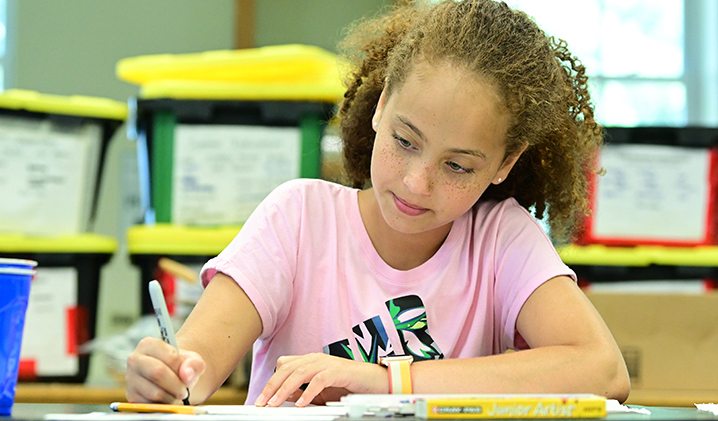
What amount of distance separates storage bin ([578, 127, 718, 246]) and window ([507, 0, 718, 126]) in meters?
1.13

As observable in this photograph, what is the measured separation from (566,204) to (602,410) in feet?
1.85

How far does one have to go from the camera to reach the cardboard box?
1.64 m

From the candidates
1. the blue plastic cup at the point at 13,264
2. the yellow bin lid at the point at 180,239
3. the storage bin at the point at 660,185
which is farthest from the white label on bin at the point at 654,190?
the blue plastic cup at the point at 13,264

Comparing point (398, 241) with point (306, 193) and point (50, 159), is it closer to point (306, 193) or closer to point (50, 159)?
point (306, 193)

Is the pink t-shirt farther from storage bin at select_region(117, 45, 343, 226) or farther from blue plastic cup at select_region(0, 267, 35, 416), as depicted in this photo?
storage bin at select_region(117, 45, 343, 226)

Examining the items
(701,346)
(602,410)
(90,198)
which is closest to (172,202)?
(90,198)

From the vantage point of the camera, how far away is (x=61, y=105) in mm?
1755

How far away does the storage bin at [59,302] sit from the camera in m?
1.72

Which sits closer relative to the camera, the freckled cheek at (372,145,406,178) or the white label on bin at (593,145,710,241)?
the freckled cheek at (372,145,406,178)

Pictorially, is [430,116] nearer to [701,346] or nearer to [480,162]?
[480,162]

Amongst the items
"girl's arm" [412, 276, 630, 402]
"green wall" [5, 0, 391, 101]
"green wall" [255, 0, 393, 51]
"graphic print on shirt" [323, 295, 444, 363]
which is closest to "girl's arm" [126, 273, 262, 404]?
"graphic print on shirt" [323, 295, 444, 363]

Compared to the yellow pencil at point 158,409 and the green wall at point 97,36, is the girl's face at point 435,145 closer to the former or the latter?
the yellow pencil at point 158,409

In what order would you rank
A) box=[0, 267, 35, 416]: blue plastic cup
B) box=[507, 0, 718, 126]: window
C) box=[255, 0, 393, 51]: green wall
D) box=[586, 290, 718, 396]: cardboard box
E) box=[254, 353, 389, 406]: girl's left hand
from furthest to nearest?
box=[507, 0, 718, 126]: window
box=[255, 0, 393, 51]: green wall
box=[586, 290, 718, 396]: cardboard box
box=[254, 353, 389, 406]: girl's left hand
box=[0, 267, 35, 416]: blue plastic cup

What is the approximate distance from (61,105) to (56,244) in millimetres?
333
